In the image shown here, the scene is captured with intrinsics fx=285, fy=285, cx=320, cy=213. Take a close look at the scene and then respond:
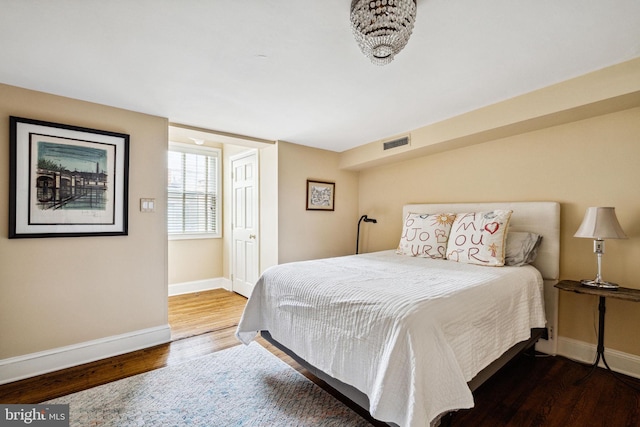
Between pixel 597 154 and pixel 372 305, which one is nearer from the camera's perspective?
pixel 372 305

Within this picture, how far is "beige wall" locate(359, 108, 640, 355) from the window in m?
3.63

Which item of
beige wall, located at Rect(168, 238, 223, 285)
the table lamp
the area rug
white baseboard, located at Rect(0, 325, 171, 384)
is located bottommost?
the area rug

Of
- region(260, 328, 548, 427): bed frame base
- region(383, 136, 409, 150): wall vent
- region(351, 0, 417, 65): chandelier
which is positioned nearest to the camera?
region(351, 0, 417, 65): chandelier

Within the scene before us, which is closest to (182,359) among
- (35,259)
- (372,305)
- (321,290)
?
(35,259)

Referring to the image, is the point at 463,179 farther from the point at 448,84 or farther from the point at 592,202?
the point at 448,84

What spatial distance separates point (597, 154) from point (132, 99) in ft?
12.7

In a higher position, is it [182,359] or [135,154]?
[135,154]

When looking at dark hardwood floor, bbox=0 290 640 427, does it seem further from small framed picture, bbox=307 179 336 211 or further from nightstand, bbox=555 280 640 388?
small framed picture, bbox=307 179 336 211

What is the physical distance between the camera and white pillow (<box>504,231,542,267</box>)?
2.41m

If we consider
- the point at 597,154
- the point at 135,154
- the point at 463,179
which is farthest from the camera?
the point at 463,179

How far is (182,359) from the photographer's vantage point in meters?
2.44

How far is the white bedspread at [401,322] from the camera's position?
128cm

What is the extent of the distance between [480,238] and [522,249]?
33cm

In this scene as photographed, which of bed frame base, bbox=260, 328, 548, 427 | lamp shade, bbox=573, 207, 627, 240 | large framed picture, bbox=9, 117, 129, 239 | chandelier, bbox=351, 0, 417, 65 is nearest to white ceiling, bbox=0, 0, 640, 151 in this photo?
chandelier, bbox=351, 0, 417, 65
